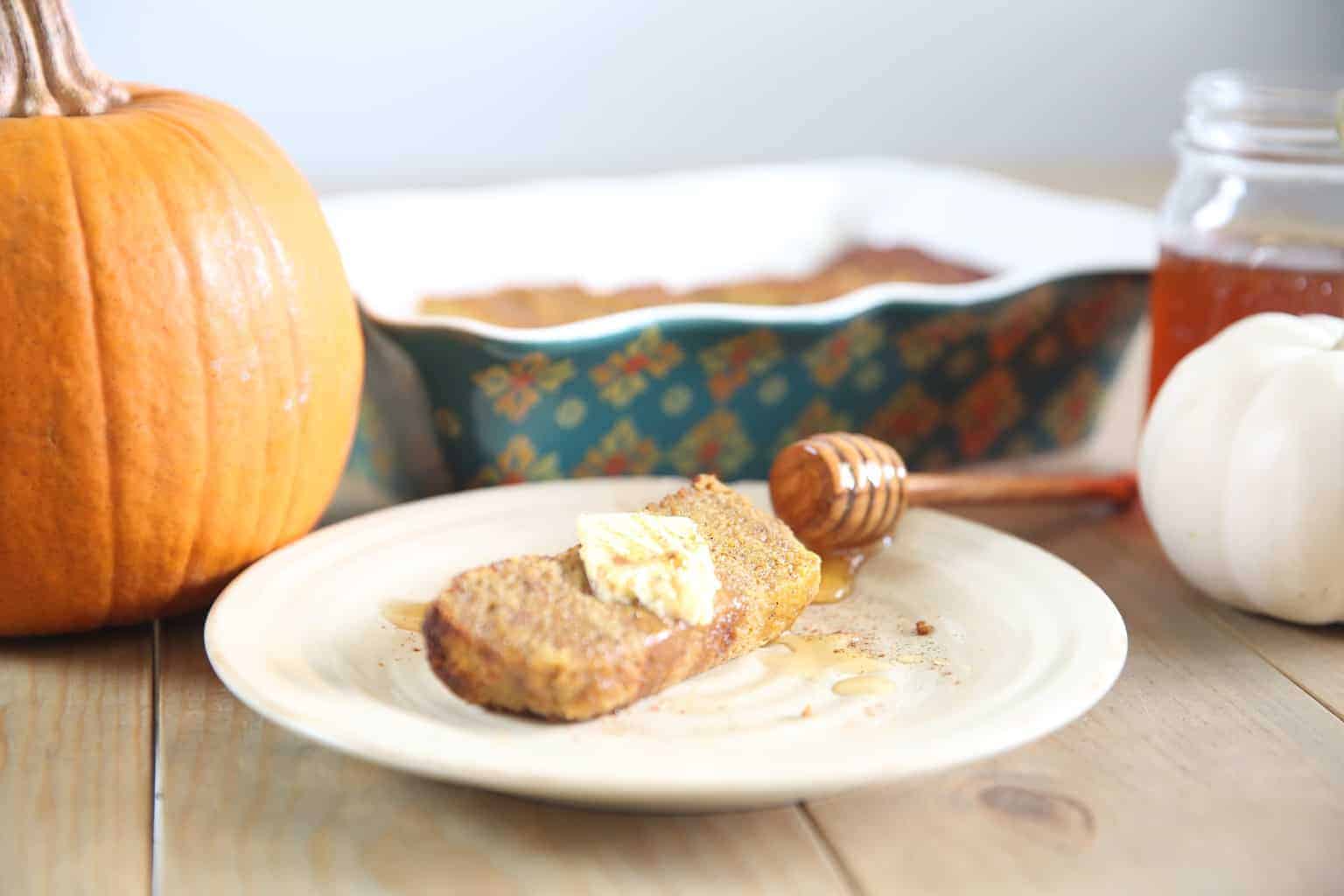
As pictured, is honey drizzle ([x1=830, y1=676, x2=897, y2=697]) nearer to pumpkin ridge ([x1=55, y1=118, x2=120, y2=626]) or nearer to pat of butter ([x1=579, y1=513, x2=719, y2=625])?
pat of butter ([x1=579, y1=513, x2=719, y2=625])

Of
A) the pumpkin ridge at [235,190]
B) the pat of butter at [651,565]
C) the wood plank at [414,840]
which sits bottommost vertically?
the wood plank at [414,840]

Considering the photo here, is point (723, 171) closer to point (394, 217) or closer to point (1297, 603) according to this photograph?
point (394, 217)

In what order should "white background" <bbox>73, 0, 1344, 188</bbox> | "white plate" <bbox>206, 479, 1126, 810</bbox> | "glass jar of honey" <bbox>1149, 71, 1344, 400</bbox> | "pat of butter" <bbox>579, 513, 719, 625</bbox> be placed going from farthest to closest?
1. "white background" <bbox>73, 0, 1344, 188</bbox>
2. "glass jar of honey" <bbox>1149, 71, 1344, 400</bbox>
3. "pat of butter" <bbox>579, 513, 719, 625</bbox>
4. "white plate" <bbox>206, 479, 1126, 810</bbox>

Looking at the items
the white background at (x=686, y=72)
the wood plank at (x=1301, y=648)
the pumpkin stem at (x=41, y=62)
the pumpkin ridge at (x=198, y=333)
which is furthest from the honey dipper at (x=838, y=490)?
the white background at (x=686, y=72)

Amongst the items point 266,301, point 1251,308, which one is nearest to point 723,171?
point 1251,308

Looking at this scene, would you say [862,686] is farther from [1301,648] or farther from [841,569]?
[1301,648]

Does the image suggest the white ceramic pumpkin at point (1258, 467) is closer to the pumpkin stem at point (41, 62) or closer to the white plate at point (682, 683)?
the white plate at point (682, 683)

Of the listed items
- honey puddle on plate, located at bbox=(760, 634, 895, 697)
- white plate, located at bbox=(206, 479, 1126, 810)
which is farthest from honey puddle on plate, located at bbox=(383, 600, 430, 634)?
honey puddle on plate, located at bbox=(760, 634, 895, 697)
